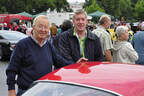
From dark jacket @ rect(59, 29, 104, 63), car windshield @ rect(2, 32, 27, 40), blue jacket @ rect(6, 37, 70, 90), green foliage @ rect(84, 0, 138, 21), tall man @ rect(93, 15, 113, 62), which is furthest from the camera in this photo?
green foliage @ rect(84, 0, 138, 21)

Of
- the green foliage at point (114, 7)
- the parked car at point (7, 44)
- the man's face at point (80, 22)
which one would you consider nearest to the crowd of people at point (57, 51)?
the man's face at point (80, 22)

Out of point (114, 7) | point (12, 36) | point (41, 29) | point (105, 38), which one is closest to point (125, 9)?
point (114, 7)

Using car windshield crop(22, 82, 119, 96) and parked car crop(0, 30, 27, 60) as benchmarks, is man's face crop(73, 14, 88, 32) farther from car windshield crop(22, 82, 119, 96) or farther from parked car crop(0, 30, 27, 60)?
parked car crop(0, 30, 27, 60)

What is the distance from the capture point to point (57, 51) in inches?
191

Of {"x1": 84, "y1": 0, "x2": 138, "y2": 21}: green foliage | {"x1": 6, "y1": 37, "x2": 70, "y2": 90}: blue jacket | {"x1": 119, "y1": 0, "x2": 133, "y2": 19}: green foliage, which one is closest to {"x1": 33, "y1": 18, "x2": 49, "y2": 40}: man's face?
{"x1": 6, "y1": 37, "x2": 70, "y2": 90}: blue jacket

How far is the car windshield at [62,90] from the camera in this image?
312 centimetres

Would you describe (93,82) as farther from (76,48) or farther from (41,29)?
(76,48)

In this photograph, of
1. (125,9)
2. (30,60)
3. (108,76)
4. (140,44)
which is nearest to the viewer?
(108,76)

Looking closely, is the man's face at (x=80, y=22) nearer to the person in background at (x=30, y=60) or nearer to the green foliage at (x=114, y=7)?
the person in background at (x=30, y=60)

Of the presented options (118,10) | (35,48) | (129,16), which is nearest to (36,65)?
(35,48)

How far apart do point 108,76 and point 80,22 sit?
5.61ft

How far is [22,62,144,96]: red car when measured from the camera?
10.3ft

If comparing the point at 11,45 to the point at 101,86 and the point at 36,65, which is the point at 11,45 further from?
the point at 101,86

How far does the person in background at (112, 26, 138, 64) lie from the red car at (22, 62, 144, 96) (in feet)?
8.41
